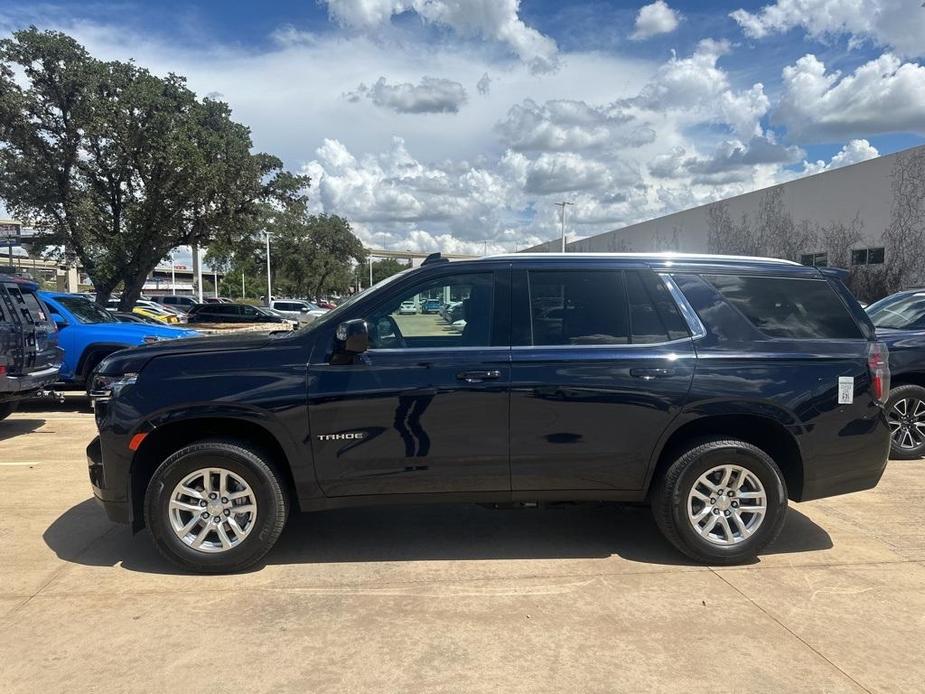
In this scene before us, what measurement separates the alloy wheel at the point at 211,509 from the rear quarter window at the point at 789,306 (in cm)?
326

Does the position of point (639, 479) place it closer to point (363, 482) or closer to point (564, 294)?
point (564, 294)

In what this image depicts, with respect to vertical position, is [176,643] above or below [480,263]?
below

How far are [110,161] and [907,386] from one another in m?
24.8

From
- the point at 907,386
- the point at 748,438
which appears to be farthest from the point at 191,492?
the point at 907,386

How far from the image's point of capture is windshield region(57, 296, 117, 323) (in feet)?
33.6

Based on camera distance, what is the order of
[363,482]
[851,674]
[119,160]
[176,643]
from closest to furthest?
[851,674]
[176,643]
[363,482]
[119,160]

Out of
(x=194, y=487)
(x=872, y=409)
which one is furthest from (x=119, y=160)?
(x=872, y=409)

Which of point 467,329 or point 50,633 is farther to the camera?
point 467,329

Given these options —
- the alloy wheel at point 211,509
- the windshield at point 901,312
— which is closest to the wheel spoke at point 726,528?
the alloy wheel at point 211,509

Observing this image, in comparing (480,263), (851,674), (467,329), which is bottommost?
(851,674)

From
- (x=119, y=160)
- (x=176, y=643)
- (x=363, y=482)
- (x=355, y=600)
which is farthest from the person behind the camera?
(x=119, y=160)

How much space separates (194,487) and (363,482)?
3.37 feet

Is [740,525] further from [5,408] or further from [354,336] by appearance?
[5,408]

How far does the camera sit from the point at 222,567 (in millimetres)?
4141
